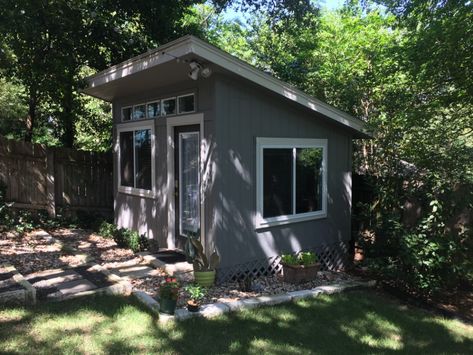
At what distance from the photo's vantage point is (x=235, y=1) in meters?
11.6

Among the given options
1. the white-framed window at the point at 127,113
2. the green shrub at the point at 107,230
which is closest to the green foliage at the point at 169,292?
the green shrub at the point at 107,230

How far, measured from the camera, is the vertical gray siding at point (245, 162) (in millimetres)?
5984

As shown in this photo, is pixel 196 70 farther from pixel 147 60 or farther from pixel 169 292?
pixel 169 292

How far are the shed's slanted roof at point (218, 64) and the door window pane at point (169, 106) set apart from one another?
0.81 meters

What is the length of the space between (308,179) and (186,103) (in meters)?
2.36

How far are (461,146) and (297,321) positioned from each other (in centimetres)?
448

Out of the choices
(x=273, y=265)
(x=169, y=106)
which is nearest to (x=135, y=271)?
(x=273, y=265)

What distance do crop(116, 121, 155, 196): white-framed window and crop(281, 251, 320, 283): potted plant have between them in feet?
9.20

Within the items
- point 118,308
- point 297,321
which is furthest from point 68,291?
point 297,321

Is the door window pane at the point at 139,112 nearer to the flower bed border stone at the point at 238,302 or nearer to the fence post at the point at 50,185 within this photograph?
the fence post at the point at 50,185

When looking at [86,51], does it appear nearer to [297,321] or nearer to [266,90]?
[266,90]

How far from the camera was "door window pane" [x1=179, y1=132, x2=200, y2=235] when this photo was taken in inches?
270

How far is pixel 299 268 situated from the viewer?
6250mm

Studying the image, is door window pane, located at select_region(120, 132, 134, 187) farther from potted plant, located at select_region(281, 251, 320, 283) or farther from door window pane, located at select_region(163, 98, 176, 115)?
potted plant, located at select_region(281, 251, 320, 283)
